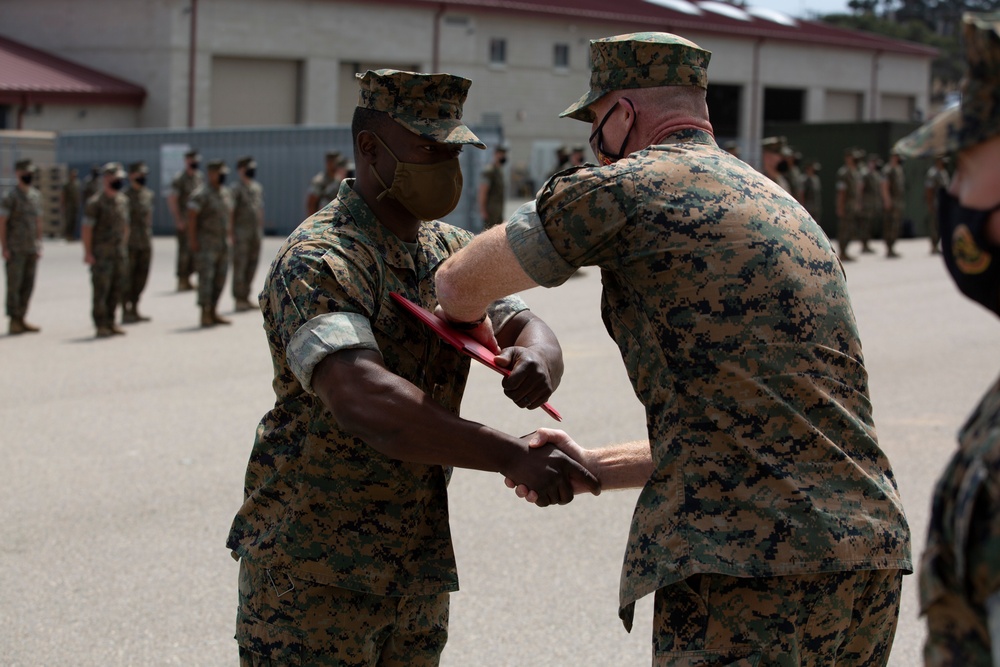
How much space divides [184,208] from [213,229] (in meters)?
3.23

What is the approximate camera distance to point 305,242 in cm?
294

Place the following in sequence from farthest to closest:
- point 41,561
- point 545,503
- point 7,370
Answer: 1. point 7,370
2. point 41,561
3. point 545,503

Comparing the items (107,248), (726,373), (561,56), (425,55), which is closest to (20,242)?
(107,248)

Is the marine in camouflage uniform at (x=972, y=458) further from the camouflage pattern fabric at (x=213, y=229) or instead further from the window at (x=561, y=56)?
the window at (x=561, y=56)

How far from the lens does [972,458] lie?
5.30 ft

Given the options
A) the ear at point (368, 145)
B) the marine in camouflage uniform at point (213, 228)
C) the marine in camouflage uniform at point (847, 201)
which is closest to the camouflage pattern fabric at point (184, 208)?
the marine in camouflage uniform at point (213, 228)

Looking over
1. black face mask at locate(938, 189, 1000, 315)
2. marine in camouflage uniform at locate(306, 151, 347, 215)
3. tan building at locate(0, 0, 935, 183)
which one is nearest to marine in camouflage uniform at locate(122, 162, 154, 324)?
marine in camouflage uniform at locate(306, 151, 347, 215)

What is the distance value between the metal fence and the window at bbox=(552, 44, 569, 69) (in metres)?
15.5

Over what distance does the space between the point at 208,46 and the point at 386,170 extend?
34.2m

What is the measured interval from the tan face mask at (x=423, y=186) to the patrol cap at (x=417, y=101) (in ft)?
0.29

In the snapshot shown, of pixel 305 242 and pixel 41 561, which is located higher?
pixel 305 242

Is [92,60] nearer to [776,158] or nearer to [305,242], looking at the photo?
[776,158]

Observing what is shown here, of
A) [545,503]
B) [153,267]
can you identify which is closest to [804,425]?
[545,503]

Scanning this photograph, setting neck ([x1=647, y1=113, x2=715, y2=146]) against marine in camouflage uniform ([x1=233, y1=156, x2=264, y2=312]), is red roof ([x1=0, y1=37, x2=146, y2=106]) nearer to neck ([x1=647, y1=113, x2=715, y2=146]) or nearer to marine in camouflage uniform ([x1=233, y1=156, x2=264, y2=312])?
marine in camouflage uniform ([x1=233, y1=156, x2=264, y2=312])
